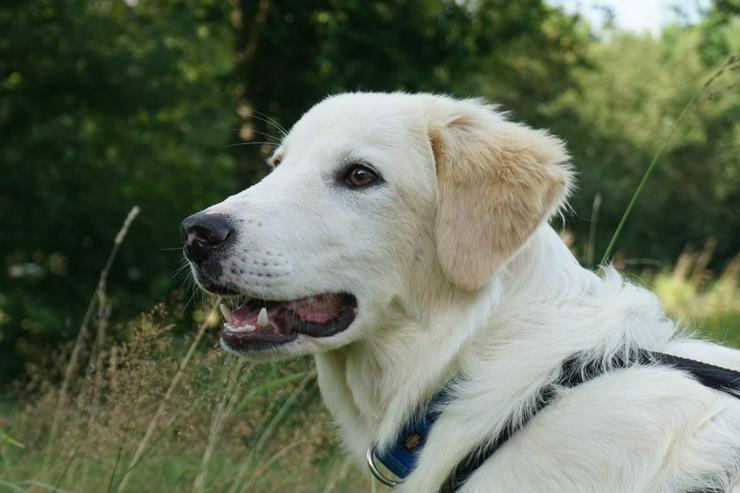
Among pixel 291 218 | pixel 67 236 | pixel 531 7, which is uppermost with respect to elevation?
pixel 291 218

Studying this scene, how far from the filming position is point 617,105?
107ft

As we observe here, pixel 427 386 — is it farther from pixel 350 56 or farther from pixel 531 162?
pixel 350 56

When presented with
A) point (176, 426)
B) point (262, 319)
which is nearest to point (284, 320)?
point (262, 319)

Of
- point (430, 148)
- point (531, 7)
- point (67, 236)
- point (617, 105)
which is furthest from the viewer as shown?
point (617, 105)

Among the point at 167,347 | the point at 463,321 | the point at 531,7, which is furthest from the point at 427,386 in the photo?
the point at 531,7

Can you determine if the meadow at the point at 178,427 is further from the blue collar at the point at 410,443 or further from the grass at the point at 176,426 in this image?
the blue collar at the point at 410,443

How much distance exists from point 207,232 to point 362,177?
602 millimetres

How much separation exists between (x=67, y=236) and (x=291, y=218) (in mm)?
8509

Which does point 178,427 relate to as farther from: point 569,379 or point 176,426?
point 569,379

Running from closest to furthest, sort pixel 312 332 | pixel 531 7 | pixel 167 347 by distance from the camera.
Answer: pixel 312 332, pixel 167 347, pixel 531 7

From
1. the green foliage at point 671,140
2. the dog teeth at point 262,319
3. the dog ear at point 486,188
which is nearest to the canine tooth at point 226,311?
the dog teeth at point 262,319

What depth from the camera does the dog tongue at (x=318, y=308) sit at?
2930mm

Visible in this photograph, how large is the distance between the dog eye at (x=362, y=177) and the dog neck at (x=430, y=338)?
42 centimetres

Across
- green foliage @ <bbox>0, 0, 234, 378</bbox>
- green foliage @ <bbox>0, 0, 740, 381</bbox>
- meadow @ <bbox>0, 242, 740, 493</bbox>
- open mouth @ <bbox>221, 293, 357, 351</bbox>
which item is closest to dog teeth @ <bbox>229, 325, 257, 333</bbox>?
open mouth @ <bbox>221, 293, 357, 351</bbox>
